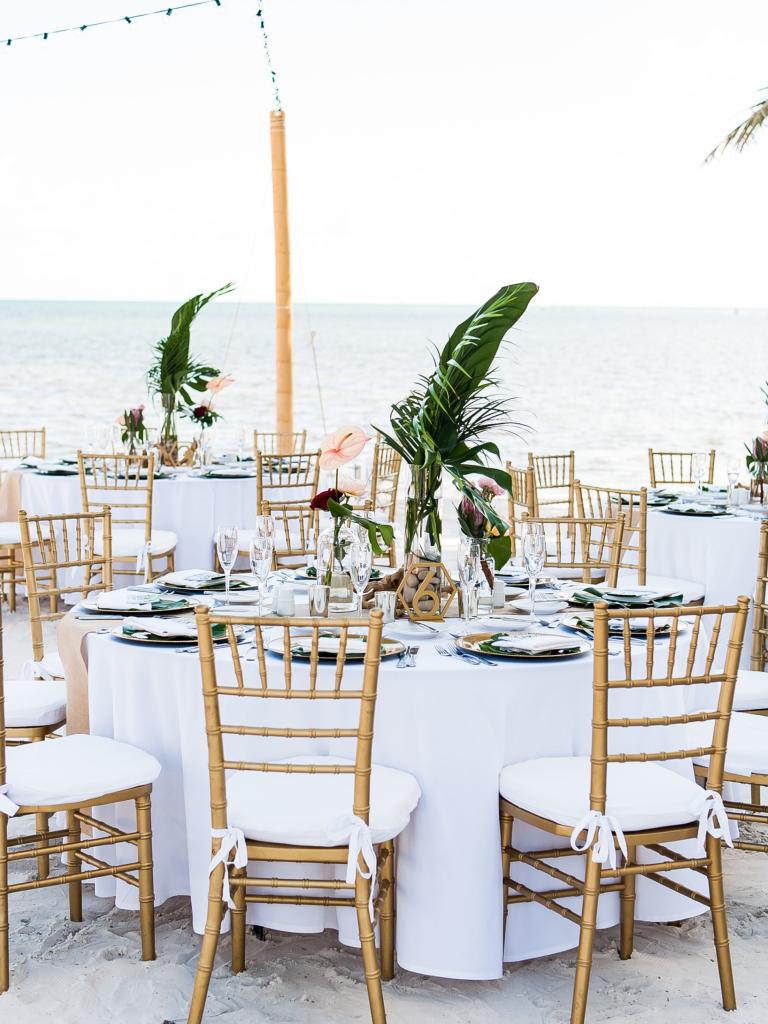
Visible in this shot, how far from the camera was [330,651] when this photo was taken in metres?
2.84

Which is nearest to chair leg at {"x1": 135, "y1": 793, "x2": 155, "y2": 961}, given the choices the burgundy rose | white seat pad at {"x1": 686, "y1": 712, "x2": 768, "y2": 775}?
the burgundy rose

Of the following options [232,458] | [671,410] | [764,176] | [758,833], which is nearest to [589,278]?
[764,176]

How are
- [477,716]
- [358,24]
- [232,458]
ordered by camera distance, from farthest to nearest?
[358,24], [232,458], [477,716]

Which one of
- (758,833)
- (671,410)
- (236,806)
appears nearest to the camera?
(236,806)

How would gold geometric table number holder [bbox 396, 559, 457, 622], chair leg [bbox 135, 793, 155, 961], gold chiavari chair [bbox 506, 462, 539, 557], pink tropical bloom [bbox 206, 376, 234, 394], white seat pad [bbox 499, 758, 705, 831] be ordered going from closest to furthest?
white seat pad [bbox 499, 758, 705, 831] < chair leg [bbox 135, 793, 155, 961] < gold geometric table number holder [bbox 396, 559, 457, 622] < gold chiavari chair [bbox 506, 462, 539, 557] < pink tropical bloom [bbox 206, 376, 234, 394]

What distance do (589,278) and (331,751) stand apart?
3733cm

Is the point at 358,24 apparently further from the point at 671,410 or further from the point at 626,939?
the point at 626,939

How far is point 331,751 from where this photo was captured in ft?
9.57

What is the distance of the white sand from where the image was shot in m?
2.68

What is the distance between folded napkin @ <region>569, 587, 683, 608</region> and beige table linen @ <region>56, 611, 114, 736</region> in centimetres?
142

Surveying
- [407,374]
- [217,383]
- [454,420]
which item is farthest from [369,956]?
[407,374]

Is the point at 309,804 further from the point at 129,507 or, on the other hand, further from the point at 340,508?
the point at 129,507

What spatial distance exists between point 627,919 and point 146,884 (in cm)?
125

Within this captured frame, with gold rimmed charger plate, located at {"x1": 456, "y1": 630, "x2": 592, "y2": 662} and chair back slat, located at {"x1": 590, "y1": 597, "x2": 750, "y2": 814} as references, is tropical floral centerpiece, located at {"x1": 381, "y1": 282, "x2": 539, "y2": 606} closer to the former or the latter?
gold rimmed charger plate, located at {"x1": 456, "y1": 630, "x2": 592, "y2": 662}
